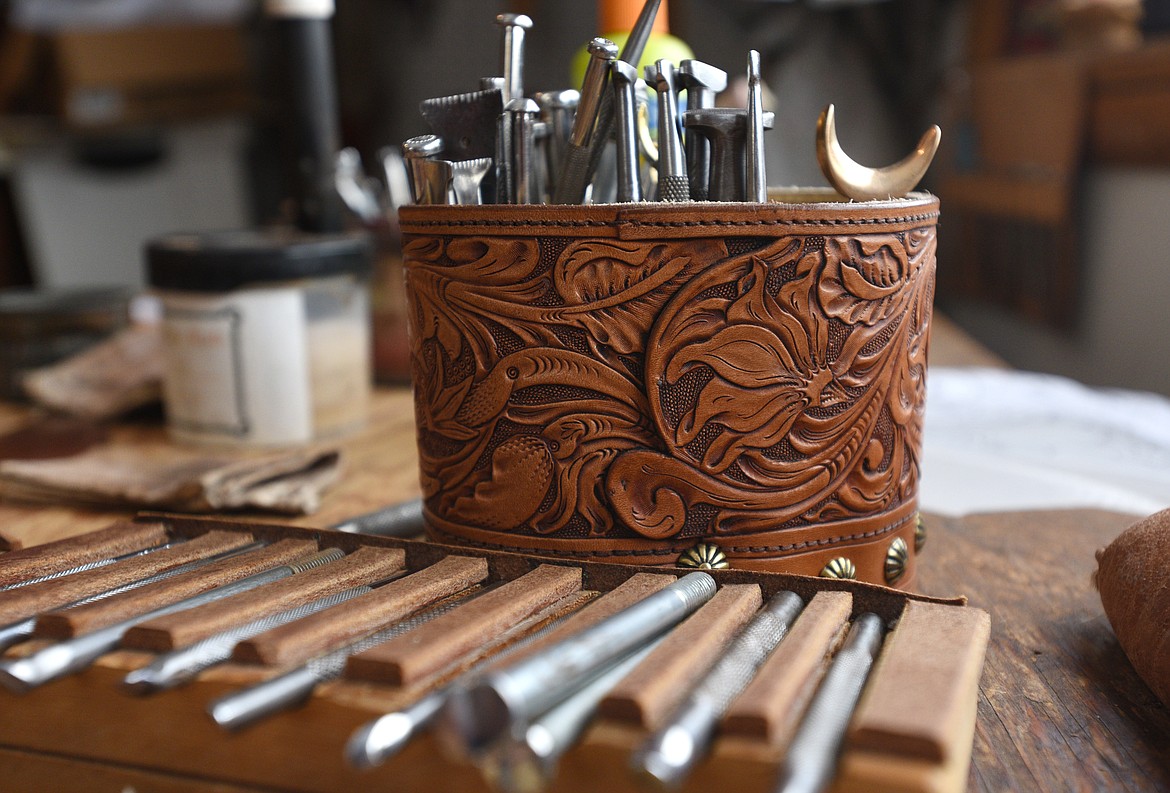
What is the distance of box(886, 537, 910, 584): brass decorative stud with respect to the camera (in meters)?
→ 0.50

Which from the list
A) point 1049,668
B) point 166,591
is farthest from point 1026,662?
point 166,591

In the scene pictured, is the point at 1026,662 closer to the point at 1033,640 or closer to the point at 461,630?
the point at 1033,640

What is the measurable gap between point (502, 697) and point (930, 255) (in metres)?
0.32

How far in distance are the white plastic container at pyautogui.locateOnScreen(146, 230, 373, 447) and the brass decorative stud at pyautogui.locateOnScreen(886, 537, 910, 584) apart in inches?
19.5

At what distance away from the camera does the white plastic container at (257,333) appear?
77 centimetres

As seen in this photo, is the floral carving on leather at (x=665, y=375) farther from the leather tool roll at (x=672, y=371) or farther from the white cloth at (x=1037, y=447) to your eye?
the white cloth at (x=1037, y=447)

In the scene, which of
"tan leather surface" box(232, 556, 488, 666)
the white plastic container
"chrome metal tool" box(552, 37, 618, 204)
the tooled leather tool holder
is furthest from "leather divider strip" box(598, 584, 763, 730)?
the white plastic container

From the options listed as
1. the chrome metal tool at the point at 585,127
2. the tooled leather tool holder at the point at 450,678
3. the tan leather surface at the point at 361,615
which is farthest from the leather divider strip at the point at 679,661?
the chrome metal tool at the point at 585,127

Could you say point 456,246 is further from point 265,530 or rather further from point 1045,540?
point 1045,540

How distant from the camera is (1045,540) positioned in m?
0.62

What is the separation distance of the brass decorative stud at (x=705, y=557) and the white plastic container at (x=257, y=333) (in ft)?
1.48

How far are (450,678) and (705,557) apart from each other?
153mm

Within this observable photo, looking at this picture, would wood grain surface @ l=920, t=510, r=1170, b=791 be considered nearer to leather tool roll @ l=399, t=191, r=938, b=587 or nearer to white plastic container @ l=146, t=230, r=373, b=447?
leather tool roll @ l=399, t=191, r=938, b=587

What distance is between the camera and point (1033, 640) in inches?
18.6
